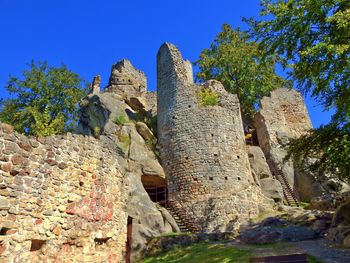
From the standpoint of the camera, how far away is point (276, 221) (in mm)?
14281

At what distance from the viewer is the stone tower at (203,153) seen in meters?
16.4

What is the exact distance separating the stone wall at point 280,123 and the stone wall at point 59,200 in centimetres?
1850

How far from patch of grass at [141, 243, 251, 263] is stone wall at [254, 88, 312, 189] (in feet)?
44.4

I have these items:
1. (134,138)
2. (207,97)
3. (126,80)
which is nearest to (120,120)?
(134,138)

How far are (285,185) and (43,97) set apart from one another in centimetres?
2190

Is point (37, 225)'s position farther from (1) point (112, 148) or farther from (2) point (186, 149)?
(2) point (186, 149)

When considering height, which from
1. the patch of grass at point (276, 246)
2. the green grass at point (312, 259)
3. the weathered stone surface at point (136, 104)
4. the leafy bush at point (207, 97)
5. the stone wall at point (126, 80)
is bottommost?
the green grass at point (312, 259)

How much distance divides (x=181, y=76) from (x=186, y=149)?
5.74 m

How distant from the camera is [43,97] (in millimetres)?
25781

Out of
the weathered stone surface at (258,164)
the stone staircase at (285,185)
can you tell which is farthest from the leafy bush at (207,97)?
the stone staircase at (285,185)

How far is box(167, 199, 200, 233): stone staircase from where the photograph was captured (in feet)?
51.4

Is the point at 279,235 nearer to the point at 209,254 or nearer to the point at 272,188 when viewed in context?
the point at 209,254

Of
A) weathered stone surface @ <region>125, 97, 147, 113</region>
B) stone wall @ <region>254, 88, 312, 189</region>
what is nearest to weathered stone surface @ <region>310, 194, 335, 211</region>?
stone wall @ <region>254, 88, 312, 189</region>

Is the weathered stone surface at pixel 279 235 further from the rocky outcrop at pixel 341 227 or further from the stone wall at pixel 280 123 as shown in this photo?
the stone wall at pixel 280 123
